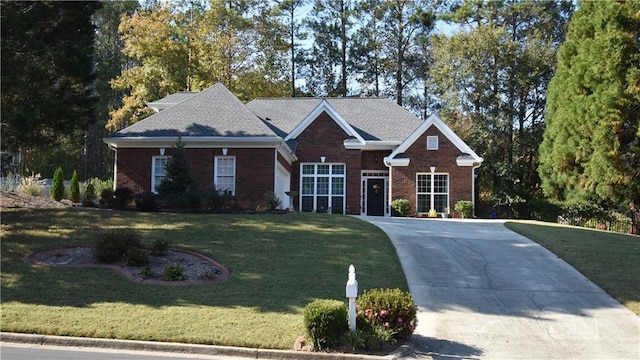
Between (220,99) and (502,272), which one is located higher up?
(220,99)

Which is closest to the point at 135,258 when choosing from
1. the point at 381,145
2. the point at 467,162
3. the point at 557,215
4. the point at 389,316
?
the point at 389,316

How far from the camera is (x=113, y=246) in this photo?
507 inches

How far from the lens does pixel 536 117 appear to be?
4053 centimetres

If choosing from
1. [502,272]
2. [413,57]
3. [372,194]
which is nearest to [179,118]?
[372,194]

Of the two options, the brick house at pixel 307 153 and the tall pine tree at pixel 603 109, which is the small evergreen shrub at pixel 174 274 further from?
the tall pine tree at pixel 603 109

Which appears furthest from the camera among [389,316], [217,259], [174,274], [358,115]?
[358,115]

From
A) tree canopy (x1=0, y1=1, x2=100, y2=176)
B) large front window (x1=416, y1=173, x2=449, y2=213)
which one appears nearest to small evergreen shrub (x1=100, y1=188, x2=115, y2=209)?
tree canopy (x1=0, y1=1, x2=100, y2=176)

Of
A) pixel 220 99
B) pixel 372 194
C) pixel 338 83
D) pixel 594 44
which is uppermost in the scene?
pixel 338 83

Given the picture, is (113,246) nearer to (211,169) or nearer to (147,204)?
(147,204)

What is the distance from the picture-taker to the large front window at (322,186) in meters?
28.3

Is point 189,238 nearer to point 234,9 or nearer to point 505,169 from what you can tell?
point 505,169

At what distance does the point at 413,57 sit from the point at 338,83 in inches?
261

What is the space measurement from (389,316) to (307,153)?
19684 mm

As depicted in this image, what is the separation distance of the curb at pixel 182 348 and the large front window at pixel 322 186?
63.6ft
